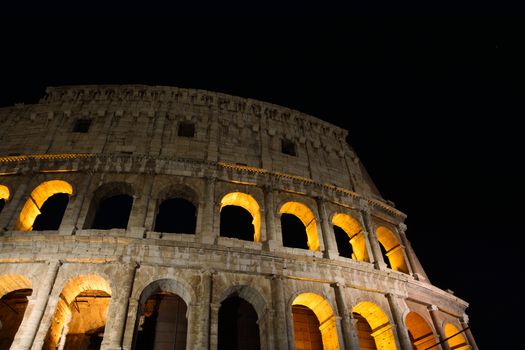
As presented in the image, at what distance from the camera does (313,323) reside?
15.1 meters

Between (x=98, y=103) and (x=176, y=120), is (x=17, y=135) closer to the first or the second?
(x=98, y=103)

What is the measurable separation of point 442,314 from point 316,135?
432 inches

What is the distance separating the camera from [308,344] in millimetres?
14367

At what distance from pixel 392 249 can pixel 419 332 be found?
4.16 metres

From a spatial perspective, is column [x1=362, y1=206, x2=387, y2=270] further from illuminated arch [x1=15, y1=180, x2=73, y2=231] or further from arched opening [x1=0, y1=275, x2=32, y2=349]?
arched opening [x1=0, y1=275, x2=32, y2=349]

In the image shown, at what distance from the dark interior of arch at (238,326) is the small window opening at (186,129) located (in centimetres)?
846

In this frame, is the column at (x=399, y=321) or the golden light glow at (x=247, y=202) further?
the golden light glow at (x=247, y=202)

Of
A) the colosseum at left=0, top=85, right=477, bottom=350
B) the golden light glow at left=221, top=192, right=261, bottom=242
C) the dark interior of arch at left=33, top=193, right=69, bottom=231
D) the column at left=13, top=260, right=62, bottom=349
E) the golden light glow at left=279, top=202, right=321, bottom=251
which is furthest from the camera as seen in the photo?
the dark interior of arch at left=33, top=193, right=69, bottom=231

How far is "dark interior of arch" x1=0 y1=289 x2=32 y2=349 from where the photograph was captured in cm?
1332

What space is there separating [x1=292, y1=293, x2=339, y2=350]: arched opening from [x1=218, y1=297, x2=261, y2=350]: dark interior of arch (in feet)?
5.70

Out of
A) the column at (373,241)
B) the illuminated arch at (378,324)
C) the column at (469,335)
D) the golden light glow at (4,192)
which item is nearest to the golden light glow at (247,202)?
the illuminated arch at (378,324)

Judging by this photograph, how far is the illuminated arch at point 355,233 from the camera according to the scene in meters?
17.0

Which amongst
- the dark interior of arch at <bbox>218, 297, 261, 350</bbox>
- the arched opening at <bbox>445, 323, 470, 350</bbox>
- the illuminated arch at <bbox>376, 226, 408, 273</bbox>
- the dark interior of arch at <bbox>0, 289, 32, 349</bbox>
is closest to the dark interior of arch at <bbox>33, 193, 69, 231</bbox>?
the dark interior of arch at <bbox>0, 289, 32, 349</bbox>

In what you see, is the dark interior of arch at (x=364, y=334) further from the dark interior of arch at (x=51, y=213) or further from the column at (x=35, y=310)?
the dark interior of arch at (x=51, y=213)
